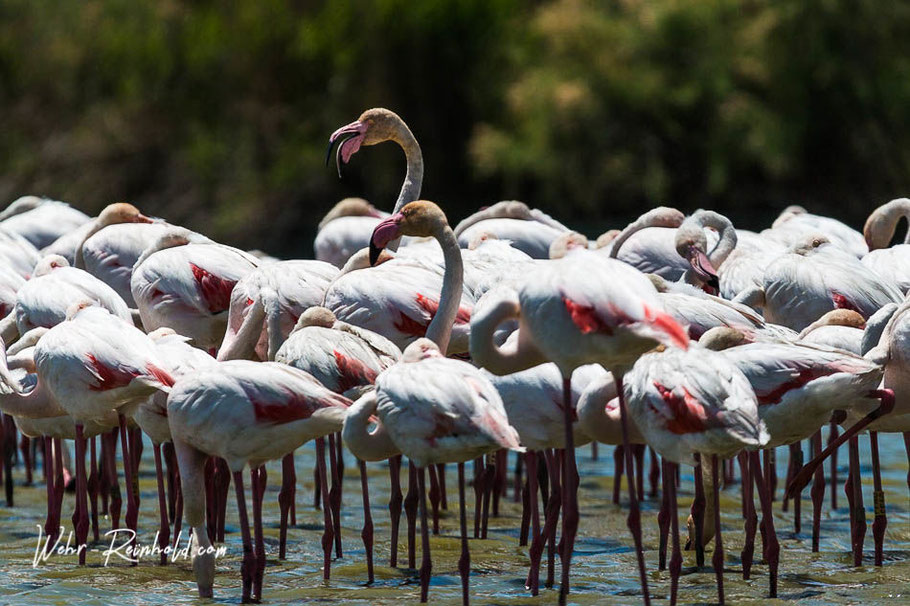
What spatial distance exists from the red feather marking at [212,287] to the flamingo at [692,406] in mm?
2971

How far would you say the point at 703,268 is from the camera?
7.54m

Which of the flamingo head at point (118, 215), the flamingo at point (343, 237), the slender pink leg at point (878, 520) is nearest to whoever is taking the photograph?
the slender pink leg at point (878, 520)

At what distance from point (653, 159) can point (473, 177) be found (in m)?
3.61

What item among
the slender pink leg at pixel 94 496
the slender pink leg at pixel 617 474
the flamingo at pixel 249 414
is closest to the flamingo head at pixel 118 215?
the slender pink leg at pixel 94 496

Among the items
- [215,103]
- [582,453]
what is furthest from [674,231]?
[215,103]

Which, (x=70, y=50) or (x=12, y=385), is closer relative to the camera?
(x=12, y=385)

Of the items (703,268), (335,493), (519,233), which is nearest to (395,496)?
(335,493)

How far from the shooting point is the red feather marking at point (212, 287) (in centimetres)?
772

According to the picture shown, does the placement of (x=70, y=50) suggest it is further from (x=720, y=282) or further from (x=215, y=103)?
(x=720, y=282)

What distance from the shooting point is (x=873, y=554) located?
263 inches

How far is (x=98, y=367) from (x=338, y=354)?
1.01 m

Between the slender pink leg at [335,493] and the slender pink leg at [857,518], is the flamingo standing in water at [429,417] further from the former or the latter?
the slender pink leg at [857,518]

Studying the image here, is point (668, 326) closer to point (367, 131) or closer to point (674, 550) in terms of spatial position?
point (674, 550)

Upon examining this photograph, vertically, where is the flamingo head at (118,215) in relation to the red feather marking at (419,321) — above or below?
above
